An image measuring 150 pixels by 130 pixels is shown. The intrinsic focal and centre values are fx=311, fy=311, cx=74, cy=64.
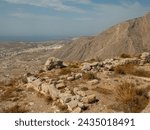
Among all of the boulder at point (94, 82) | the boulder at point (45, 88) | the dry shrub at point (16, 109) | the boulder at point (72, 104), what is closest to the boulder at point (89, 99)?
the boulder at point (72, 104)

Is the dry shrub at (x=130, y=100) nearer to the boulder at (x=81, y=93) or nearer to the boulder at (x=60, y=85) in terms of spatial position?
the boulder at (x=81, y=93)

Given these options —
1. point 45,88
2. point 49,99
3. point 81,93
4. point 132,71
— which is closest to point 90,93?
point 81,93

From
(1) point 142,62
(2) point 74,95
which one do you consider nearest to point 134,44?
(1) point 142,62

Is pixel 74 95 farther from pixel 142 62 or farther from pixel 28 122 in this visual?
pixel 142 62

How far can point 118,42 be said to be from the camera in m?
115

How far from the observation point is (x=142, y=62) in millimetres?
18734

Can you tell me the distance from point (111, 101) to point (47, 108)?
8.11 feet

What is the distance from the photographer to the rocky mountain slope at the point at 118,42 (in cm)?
11012

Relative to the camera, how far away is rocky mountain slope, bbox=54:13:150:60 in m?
110

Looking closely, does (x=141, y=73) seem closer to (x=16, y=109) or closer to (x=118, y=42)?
(x=16, y=109)

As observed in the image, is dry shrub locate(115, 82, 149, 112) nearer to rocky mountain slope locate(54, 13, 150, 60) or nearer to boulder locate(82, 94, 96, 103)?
boulder locate(82, 94, 96, 103)

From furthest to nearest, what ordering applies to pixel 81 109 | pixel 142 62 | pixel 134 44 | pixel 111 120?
1. pixel 134 44
2. pixel 142 62
3. pixel 81 109
4. pixel 111 120

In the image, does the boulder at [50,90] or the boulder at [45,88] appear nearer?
the boulder at [50,90]

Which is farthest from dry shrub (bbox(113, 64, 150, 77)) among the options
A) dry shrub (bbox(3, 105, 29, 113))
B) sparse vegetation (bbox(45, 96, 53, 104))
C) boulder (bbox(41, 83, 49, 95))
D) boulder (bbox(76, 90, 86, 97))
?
dry shrub (bbox(3, 105, 29, 113))
